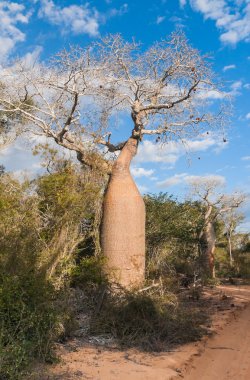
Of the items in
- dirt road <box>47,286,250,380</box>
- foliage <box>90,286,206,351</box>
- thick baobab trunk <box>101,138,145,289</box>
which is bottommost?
dirt road <box>47,286,250,380</box>

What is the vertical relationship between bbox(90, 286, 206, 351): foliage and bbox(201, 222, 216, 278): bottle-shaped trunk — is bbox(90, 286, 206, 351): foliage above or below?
below

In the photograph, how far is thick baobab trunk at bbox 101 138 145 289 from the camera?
7.59 m

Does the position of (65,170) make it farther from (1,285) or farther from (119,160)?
(1,285)

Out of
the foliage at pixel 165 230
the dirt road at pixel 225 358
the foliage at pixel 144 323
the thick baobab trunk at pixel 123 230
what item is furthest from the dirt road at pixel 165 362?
the foliage at pixel 165 230

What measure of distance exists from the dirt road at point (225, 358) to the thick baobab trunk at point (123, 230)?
1891 millimetres

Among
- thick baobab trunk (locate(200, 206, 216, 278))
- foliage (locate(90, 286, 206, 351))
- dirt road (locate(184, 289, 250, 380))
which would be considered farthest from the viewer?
Answer: thick baobab trunk (locate(200, 206, 216, 278))

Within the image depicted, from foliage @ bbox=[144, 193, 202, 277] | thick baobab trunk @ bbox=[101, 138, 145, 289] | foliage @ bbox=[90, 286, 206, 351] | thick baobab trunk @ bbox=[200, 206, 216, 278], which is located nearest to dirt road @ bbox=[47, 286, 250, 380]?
foliage @ bbox=[90, 286, 206, 351]

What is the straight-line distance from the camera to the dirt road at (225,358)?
4527 millimetres

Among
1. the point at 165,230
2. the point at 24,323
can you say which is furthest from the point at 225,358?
the point at 165,230

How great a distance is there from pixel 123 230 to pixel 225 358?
10.5ft

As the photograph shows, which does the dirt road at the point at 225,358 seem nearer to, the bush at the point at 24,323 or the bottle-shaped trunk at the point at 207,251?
the bush at the point at 24,323

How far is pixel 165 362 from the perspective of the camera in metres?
4.85

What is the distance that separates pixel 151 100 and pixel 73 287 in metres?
3.98

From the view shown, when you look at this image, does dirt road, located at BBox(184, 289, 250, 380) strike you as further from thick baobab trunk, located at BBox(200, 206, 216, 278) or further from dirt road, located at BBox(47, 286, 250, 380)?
thick baobab trunk, located at BBox(200, 206, 216, 278)
